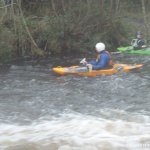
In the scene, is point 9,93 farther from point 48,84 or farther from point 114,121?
point 114,121

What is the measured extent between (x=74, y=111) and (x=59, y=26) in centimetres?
1045

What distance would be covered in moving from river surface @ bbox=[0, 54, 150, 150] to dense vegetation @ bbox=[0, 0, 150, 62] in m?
3.52

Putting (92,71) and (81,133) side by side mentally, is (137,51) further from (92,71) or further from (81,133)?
(81,133)

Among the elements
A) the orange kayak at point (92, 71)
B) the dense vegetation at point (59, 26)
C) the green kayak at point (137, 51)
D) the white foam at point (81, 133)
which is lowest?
the white foam at point (81, 133)

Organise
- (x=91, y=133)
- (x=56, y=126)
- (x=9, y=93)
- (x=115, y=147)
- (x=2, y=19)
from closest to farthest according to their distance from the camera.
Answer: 1. (x=115, y=147)
2. (x=91, y=133)
3. (x=56, y=126)
4. (x=9, y=93)
5. (x=2, y=19)

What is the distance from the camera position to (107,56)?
13.6m


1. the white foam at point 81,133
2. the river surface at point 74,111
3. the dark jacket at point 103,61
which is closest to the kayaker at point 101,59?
the dark jacket at point 103,61

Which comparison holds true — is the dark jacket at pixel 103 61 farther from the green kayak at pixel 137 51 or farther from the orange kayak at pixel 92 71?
the green kayak at pixel 137 51

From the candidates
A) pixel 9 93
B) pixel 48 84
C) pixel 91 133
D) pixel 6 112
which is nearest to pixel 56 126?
pixel 91 133

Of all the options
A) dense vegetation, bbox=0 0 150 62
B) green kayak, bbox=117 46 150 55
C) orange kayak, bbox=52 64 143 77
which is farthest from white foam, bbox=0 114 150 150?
green kayak, bbox=117 46 150 55

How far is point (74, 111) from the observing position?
959 cm

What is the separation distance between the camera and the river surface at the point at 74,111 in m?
7.66

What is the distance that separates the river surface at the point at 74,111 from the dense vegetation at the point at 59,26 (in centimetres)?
352

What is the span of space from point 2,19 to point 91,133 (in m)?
10.9
